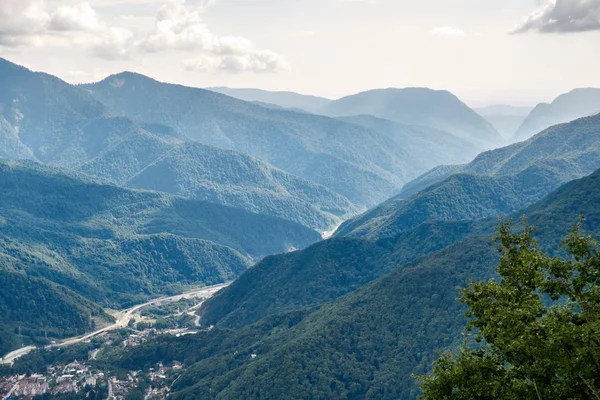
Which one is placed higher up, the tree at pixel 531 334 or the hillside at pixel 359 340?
the tree at pixel 531 334

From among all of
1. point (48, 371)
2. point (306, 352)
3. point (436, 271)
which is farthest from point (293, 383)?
point (48, 371)

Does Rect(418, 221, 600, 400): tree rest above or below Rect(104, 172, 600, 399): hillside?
above

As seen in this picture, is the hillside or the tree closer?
the tree

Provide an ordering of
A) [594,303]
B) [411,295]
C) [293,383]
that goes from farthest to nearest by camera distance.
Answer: [411,295]
[293,383]
[594,303]

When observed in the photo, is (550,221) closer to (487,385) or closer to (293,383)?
(293,383)

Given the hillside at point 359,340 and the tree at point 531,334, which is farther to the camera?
the hillside at point 359,340
